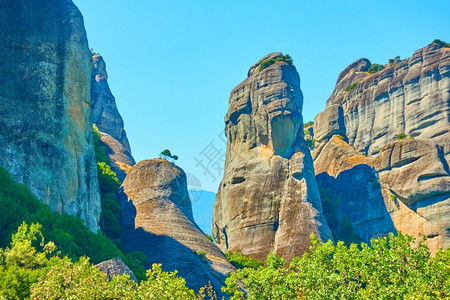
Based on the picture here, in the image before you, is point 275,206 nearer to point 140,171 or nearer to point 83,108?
point 140,171

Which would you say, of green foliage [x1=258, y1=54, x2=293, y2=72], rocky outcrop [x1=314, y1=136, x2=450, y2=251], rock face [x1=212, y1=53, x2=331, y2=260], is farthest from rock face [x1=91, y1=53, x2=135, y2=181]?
rocky outcrop [x1=314, y1=136, x2=450, y2=251]

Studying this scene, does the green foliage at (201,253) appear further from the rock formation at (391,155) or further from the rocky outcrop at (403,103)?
the rocky outcrop at (403,103)

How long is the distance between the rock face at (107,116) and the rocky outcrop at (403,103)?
40073 mm

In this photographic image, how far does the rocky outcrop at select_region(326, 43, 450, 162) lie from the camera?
2948 inches

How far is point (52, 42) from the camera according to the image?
45938 mm

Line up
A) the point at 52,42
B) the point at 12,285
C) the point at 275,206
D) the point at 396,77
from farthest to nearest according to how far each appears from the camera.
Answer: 1. the point at 396,77
2. the point at 275,206
3. the point at 52,42
4. the point at 12,285

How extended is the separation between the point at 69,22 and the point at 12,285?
32.5 meters

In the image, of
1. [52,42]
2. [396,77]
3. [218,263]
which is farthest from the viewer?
[396,77]

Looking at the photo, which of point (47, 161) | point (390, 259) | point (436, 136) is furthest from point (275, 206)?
point (390, 259)

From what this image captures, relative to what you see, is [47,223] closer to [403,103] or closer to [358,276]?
[358,276]

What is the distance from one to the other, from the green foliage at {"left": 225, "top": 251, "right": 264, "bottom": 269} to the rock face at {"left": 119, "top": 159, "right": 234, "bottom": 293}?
315 cm

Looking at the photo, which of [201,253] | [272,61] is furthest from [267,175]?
[201,253]

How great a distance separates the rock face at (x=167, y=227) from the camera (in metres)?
46.8

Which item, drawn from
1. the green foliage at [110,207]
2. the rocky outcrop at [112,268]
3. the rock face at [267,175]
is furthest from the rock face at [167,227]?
the rocky outcrop at [112,268]
